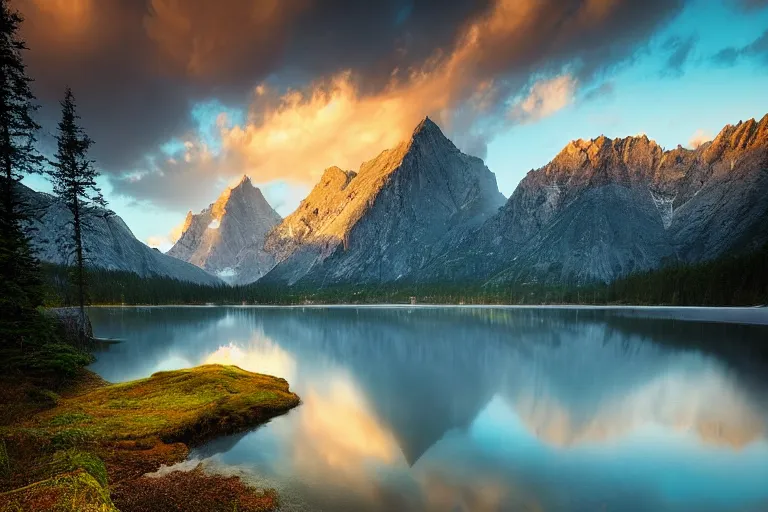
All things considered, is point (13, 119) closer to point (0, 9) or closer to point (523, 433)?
point (0, 9)

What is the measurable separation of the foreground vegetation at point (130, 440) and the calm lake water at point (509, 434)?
4.49ft

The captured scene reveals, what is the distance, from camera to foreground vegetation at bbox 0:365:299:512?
27.7ft

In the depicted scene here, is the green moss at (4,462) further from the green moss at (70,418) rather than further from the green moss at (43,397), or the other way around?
the green moss at (43,397)

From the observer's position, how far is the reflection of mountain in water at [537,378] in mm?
21039

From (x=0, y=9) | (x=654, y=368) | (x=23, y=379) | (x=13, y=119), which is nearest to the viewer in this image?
(x=23, y=379)

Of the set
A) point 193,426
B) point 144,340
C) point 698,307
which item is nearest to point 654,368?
point 193,426

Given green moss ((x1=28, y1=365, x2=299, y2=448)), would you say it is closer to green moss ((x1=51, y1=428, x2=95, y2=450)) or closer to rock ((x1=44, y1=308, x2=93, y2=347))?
green moss ((x1=51, y1=428, x2=95, y2=450))

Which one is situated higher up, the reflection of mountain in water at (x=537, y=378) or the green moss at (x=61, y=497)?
the green moss at (x=61, y=497)

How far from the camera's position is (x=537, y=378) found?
1271 inches

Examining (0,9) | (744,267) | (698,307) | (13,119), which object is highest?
(0,9)

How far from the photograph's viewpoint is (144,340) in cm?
5609

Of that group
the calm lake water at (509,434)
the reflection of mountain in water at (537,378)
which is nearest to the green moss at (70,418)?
the calm lake water at (509,434)

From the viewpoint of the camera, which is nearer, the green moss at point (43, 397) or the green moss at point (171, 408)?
the green moss at point (171, 408)

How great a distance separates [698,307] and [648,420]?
4645 inches
